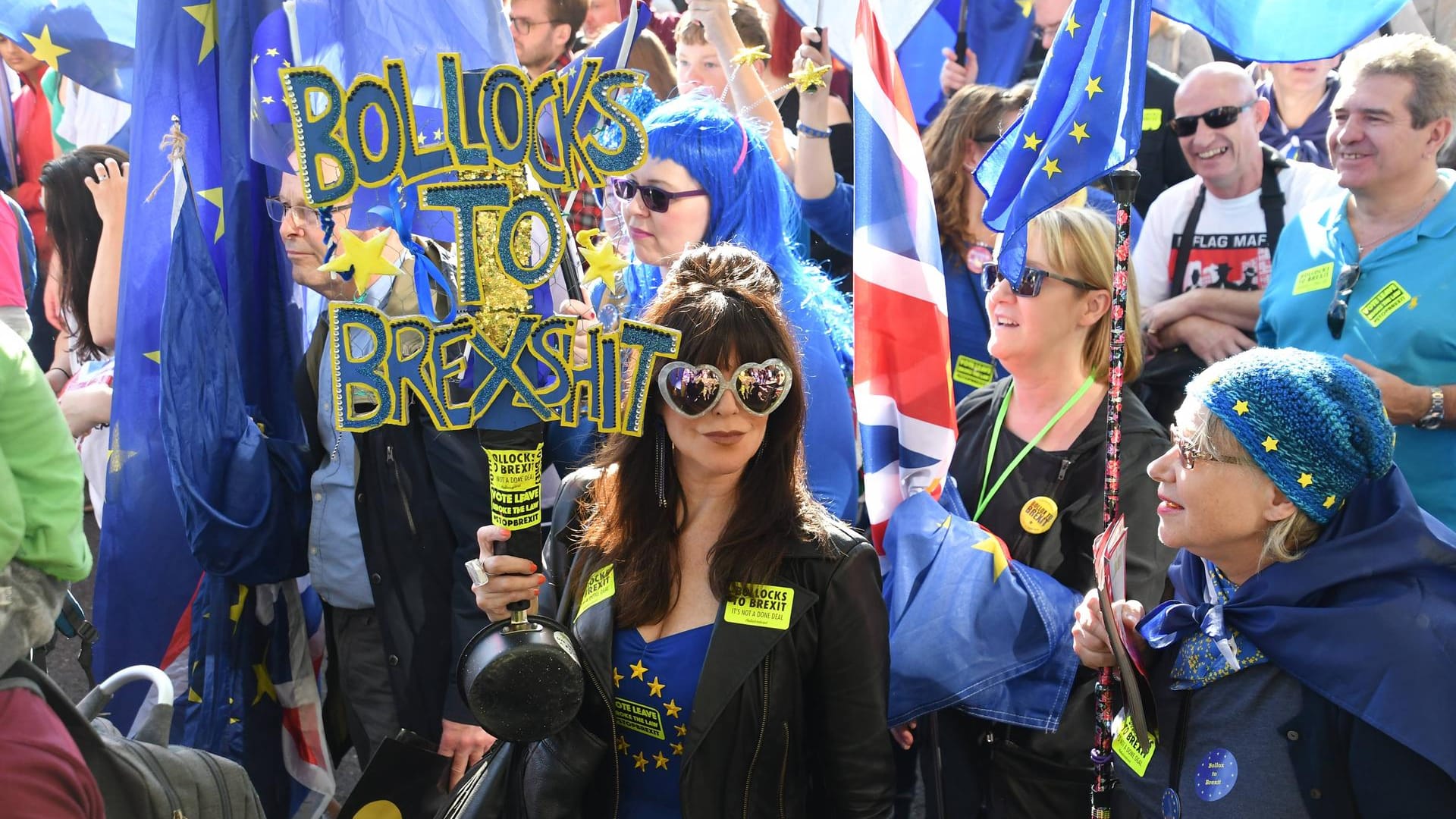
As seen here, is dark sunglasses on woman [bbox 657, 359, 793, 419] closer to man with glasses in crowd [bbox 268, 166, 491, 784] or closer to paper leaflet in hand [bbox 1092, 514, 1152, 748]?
paper leaflet in hand [bbox 1092, 514, 1152, 748]

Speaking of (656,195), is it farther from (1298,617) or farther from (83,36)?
(1298,617)

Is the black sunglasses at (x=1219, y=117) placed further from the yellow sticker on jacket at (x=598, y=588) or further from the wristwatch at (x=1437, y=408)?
the yellow sticker on jacket at (x=598, y=588)

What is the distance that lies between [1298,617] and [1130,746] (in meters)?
0.43

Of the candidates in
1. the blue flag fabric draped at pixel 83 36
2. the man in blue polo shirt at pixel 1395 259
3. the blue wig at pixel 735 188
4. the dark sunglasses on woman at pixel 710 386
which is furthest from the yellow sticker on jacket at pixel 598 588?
the blue flag fabric draped at pixel 83 36

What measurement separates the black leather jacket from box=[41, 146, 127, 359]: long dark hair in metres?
2.90

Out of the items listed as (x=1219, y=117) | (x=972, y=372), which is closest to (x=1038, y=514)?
(x=972, y=372)

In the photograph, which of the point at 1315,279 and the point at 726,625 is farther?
the point at 1315,279

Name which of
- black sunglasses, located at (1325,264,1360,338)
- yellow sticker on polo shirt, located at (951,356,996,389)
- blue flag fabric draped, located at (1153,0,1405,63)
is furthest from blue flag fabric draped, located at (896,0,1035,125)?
blue flag fabric draped, located at (1153,0,1405,63)

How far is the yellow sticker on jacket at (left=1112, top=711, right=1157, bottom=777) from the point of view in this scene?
2.16m

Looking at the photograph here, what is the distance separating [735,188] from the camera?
3.26 m

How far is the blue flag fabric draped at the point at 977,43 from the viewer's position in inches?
192

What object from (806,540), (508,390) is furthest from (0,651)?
(806,540)

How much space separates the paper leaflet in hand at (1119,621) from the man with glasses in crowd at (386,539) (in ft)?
4.72

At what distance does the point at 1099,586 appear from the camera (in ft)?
7.21
